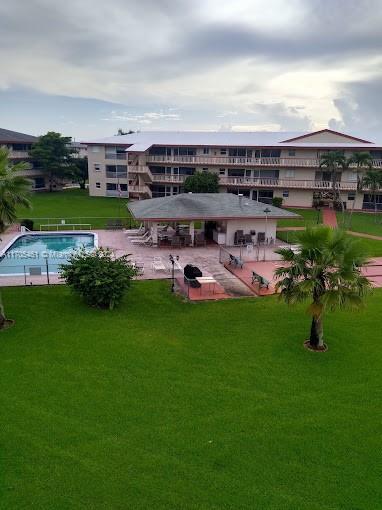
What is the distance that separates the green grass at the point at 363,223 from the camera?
38.2 metres

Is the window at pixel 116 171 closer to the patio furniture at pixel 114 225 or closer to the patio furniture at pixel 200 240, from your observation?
the patio furniture at pixel 114 225

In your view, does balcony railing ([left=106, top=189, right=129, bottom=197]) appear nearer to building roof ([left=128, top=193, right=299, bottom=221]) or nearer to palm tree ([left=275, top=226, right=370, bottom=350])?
building roof ([left=128, top=193, right=299, bottom=221])

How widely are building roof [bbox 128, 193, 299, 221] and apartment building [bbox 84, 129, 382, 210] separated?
17.3 meters

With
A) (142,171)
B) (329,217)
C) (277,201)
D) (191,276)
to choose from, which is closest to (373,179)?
(329,217)

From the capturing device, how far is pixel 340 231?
13.9 m

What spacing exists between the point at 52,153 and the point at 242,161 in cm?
2831

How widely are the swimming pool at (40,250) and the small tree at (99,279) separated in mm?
4418

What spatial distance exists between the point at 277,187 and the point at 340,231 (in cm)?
3734

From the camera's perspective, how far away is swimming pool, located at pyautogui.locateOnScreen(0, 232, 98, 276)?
78.7 feet

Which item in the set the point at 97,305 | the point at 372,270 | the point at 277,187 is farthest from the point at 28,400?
the point at 277,187

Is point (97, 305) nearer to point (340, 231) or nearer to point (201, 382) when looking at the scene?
point (201, 382)

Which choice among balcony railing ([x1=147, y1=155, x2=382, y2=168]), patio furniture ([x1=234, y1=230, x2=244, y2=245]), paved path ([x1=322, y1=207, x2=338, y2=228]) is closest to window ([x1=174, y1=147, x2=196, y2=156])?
balcony railing ([x1=147, y1=155, x2=382, y2=168])

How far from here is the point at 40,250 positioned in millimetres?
30594

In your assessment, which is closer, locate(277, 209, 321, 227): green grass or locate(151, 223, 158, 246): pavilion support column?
locate(151, 223, 158, 246): pavilion support column
